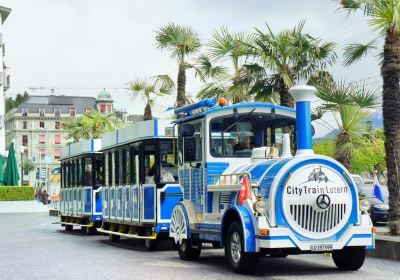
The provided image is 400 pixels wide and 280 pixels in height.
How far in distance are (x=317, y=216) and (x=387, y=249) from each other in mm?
3105

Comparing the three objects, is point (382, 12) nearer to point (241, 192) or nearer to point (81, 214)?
point (241, 192)

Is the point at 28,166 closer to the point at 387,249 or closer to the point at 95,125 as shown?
the point at 95,125

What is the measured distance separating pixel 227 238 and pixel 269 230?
1.18 m

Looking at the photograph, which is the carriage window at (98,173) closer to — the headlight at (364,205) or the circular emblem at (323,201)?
the headlight at (364,205)

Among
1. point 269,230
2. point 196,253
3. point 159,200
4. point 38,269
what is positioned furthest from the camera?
point 159,200

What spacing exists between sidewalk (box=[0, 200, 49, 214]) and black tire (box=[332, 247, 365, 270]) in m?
42.6

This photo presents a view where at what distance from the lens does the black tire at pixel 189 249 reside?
49.1 ft

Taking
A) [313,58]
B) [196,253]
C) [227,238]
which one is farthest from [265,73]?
[227,238]

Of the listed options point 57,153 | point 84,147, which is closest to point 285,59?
point 84,147

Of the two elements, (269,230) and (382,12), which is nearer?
(269,230)

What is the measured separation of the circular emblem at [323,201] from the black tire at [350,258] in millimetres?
1030

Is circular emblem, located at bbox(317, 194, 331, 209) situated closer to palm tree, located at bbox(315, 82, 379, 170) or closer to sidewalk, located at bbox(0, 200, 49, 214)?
palm tree, located at bbox(315, 82, 379, 170)

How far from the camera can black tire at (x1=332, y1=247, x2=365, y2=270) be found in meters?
12.7

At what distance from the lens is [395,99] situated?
16812mm
